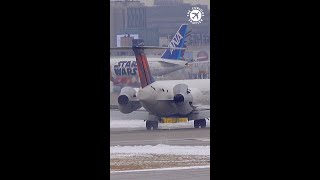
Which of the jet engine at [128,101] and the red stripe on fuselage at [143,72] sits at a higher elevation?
A: the red stripe on fuselage at [143,72]

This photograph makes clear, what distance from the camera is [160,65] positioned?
41844mm

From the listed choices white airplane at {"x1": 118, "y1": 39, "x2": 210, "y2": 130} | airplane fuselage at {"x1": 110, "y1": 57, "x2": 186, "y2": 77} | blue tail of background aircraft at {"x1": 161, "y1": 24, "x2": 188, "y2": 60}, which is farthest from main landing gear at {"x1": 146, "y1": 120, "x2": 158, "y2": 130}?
airplane fuselage at {"x1": 110, "y1": 57, "x2": 186, "y2": 77}

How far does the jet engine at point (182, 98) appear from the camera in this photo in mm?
27281

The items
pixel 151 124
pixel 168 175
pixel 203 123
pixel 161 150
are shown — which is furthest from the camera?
pixel 203 123

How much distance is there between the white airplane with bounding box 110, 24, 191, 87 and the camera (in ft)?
130

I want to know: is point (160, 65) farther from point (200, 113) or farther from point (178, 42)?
point (200, 113)

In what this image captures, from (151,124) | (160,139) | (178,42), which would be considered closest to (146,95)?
(160,139)

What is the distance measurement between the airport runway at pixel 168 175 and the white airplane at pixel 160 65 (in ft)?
84.0

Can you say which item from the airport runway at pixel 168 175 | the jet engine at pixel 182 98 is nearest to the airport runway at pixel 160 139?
the jet engine at pixel 182 98

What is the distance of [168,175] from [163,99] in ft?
47.0

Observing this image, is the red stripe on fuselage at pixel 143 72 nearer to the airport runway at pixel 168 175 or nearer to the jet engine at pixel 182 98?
the jet engine at pixel 182 98

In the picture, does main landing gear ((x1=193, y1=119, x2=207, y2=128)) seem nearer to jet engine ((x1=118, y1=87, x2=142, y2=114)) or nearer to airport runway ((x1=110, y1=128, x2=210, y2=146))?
airport runway ((x1=110, y1=128, x2=210, y2=146))
